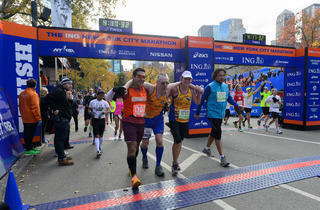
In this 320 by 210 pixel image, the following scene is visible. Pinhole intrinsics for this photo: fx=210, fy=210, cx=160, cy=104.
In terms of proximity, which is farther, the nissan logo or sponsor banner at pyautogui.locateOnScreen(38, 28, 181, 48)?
the nissan logo

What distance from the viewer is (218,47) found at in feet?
28.0

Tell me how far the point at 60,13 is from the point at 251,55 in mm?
9535

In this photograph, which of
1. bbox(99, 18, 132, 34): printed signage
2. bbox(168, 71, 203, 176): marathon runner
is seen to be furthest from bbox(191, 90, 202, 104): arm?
bbox(99, 18, 132, 34): printed signage

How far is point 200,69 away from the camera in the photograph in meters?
8.18

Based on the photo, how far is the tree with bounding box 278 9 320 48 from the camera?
26.5 m

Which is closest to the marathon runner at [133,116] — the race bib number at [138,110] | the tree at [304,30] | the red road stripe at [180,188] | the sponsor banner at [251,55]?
the race bib number at [138,110]

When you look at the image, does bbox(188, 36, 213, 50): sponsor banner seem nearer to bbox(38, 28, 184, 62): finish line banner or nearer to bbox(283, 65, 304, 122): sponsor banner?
bbox(38, 28, 184, 62): finish line banner

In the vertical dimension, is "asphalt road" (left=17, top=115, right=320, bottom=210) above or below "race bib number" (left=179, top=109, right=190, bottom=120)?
below

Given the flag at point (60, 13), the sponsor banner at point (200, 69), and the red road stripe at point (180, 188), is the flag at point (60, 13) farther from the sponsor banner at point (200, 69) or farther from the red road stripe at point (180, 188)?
the red road stripe at point (180, 188)

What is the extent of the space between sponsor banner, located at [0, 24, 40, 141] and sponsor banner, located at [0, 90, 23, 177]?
1.63ft

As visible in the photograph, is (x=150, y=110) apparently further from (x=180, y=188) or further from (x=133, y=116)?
(x=180, y=188)

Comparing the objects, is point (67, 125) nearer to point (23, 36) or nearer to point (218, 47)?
point (23, 36)

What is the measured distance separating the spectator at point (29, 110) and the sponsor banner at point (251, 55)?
21.5 ft

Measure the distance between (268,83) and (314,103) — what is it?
6.43m
